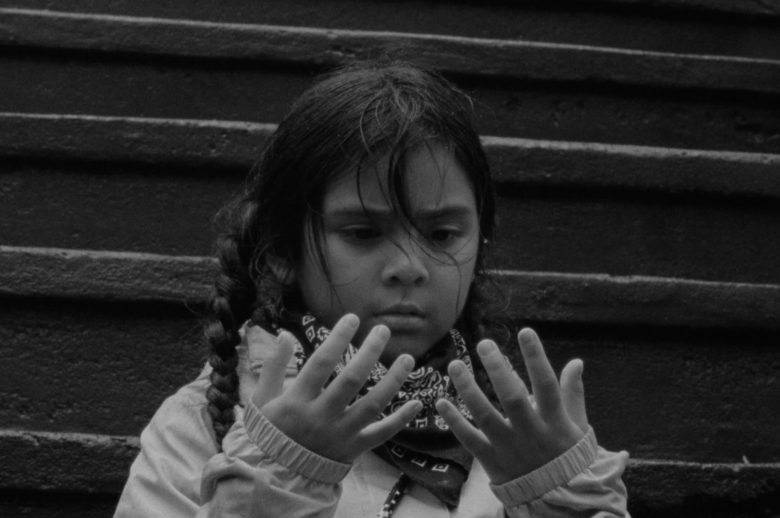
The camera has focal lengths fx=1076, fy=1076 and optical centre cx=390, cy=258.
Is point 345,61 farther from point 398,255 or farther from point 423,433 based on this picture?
point 423,433

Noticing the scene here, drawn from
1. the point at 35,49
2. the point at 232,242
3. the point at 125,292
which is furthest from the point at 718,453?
the point at 35,49

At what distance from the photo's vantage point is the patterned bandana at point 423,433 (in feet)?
5.72

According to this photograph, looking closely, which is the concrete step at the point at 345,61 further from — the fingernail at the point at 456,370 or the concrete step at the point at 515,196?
the fingernail at the point at 456,370

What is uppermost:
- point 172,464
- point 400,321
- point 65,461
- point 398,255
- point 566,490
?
point 398,255

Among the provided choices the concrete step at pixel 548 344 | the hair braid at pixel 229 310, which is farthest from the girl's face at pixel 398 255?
the concrete step at pixel 548 344

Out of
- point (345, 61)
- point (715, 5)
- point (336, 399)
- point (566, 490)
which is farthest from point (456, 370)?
point (715, 5)

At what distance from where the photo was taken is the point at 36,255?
232 cm

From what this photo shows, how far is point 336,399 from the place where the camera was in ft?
4.76

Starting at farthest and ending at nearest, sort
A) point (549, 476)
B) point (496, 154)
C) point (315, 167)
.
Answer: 1. point (496, 154)
2. point (315, 167)
3. point (549, 476)

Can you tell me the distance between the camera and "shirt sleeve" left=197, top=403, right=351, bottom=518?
1468 mm

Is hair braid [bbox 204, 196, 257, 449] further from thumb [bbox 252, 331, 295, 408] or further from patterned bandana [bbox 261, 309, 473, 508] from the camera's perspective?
thumb [bbox 252, 331, 295, 408]

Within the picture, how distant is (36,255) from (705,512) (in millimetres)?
1508

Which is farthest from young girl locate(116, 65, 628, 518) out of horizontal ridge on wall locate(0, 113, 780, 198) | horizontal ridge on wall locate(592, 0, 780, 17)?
horizontal ridge on wall locate(592, 0, 780, 17)

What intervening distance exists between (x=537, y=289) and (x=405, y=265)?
762 millimetres
